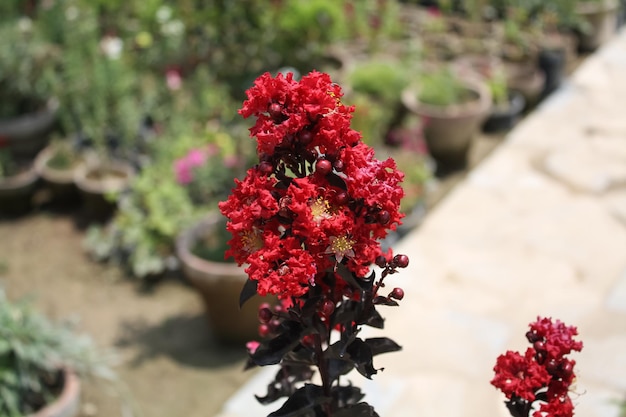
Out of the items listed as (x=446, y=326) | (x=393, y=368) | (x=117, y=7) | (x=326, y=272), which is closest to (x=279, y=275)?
(x=326, y=272)

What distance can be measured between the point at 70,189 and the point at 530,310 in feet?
10.0

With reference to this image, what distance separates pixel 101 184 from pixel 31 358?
207 centimetres

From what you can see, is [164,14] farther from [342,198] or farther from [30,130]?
[342,198]

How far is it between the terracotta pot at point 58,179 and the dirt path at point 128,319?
137 mm

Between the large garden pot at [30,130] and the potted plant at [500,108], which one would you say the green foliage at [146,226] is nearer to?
the large garden pot at [30,130]

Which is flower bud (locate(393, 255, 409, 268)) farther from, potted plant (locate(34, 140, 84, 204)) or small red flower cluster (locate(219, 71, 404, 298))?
potted plant (locate(34, 140, 84, 204))

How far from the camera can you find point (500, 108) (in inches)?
244

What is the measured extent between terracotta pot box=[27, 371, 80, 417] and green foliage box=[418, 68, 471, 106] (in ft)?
11.0

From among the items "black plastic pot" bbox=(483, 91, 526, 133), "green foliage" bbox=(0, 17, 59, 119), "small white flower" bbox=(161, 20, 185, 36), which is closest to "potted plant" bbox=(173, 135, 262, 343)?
"small white flower" bbox=(161, 20, 185, 36)

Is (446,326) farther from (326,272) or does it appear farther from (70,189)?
(70,189)

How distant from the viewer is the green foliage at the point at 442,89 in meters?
5.59

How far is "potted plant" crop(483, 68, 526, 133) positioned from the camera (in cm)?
615

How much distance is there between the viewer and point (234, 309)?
3.68 m

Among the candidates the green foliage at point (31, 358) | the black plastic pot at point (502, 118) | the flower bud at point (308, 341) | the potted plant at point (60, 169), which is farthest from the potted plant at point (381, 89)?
the flower bud at point (308, 341)
